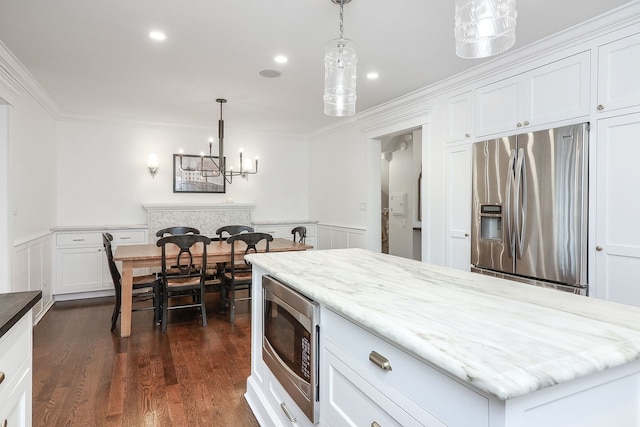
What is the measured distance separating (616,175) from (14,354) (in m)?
3.25

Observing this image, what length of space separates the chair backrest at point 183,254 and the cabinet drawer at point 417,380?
103 inches

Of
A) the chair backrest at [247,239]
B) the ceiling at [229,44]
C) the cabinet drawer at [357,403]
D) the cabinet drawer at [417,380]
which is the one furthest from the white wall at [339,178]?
the cabinet drawer at [417,380]

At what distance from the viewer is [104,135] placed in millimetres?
5184

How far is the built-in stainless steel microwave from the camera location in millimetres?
1437

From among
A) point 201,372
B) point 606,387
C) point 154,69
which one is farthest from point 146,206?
point 606,387

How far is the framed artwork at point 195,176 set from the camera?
18.3 ft

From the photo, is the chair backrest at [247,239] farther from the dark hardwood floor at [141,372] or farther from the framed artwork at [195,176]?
the framed artwork at [195,176]

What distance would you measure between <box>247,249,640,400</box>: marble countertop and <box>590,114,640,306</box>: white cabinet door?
1.47 m

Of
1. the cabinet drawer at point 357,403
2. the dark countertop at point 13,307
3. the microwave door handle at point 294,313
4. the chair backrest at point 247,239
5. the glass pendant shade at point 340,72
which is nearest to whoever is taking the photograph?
the cabinet drawer at point 357,403

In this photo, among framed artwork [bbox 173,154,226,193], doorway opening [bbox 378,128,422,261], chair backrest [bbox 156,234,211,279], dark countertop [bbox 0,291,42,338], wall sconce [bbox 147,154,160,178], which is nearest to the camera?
dark countertop [bbox 0,291,42,338]

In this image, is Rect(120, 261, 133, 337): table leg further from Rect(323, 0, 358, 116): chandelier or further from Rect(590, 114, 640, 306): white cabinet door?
Rect(590, 114, 640, 306): white cabinet door

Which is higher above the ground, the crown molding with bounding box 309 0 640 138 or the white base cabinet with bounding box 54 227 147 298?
the crown molding with bounding box 309 0 640 138

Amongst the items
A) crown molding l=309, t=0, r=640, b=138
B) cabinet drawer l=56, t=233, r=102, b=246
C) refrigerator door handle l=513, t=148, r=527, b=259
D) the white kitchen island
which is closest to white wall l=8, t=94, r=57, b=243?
cabinet drawer l=56, t=233, r=102, b=246

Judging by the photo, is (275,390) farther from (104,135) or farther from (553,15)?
(104,135)
